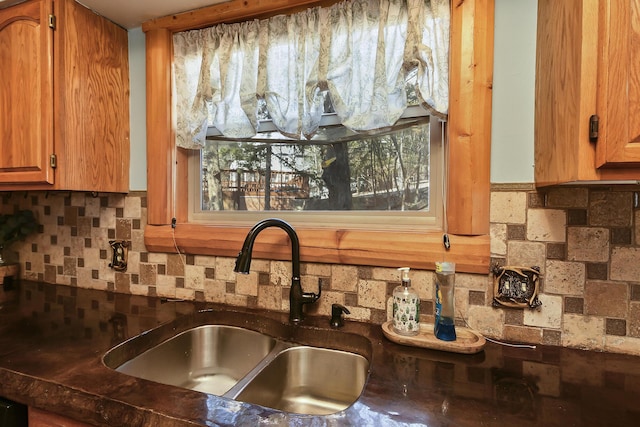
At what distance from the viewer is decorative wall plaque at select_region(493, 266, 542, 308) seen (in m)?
0.99

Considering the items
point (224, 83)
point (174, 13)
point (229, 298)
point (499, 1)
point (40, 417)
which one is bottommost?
point (40, 417)

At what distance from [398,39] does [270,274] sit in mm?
988

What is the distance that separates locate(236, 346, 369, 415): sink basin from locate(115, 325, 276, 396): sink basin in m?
0.13

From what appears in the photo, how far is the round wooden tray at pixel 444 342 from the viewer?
941 mm

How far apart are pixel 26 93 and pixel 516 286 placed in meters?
1.93

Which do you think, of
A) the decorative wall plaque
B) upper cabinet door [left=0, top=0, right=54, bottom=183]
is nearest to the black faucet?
the decorative wall plaque

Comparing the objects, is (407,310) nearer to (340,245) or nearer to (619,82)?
(340,245)

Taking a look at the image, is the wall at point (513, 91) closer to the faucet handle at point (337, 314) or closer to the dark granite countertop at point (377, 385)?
the dark granite countertop at point (377, 385)

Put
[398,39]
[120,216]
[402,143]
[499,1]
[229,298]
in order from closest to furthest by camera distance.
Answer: [499,1] < [398,39] < [402,143] < [229,298] < [120,216]

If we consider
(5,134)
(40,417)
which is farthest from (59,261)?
(40,417)

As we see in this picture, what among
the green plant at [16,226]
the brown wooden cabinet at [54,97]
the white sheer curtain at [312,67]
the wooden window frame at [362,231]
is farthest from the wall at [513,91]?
the green plant at [16,226]

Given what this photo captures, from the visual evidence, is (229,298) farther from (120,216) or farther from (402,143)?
(402,143)

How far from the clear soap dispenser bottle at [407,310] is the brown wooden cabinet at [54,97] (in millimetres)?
1318

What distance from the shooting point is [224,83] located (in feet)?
4.38
